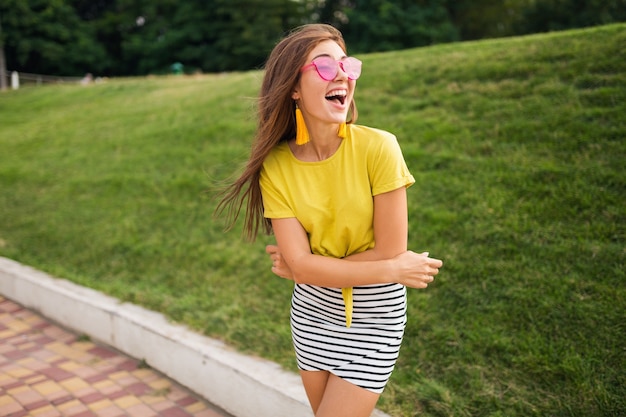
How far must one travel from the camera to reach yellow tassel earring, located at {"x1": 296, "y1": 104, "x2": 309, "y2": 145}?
2262 mm

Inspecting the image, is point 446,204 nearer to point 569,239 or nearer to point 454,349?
point 569,239

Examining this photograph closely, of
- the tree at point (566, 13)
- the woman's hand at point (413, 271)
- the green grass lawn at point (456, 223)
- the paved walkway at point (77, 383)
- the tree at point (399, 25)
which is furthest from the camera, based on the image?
the tree at point (399, 25)

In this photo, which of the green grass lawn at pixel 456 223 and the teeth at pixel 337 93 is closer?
the teeth at pixel 337 93

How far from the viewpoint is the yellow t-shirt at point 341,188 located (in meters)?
2.17

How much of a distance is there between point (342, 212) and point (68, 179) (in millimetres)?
7354

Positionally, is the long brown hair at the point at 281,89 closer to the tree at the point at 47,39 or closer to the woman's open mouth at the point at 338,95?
the woman's open mouth at the point at 338,95

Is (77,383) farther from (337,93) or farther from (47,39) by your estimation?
(47,39)

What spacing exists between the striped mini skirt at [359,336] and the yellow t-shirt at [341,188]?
0.32 ft

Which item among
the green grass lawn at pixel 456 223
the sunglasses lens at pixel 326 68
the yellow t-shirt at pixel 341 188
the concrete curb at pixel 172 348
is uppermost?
the sunglasses lens at pixel 326 68

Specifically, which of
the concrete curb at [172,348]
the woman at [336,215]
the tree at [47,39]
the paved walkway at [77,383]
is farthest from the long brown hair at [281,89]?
the tree at [47,39]

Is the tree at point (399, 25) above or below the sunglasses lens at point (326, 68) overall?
above

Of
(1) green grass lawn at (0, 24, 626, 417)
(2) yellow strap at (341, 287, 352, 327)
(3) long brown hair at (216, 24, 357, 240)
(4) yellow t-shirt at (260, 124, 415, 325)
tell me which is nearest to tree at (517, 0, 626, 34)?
(1) green grass lawn at (0, 24, 626, 417)

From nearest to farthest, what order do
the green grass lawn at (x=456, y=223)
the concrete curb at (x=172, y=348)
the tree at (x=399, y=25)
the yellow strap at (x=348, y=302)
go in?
the yellow strap at (x=348, y=302) < the green grass lawn at (x=456, y=223) < the concrete curb at (x=172, y=348) < the tree at (x=399, y=25)

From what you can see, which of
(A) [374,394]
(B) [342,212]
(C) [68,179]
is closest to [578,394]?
(A) [374,394]
